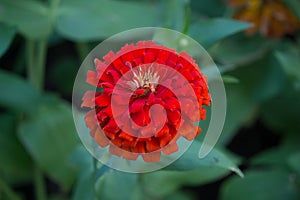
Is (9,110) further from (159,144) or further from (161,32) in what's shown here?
(159,144)

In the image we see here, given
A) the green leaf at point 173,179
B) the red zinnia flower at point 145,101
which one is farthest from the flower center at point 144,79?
the green leaf at point 173,179

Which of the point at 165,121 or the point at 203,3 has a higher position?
the point at 165,121

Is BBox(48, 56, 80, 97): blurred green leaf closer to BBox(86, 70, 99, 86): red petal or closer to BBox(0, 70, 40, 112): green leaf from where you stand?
BBox(0, 70, 40, 112): green leaf

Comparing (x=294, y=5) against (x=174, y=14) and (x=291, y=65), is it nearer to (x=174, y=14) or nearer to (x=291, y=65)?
(x=291, y=65)

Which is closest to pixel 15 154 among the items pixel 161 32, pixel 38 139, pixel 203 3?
pixel 38 139

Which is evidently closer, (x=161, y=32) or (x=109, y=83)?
(x=109, y=83)

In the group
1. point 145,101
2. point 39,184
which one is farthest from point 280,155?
point 145,101

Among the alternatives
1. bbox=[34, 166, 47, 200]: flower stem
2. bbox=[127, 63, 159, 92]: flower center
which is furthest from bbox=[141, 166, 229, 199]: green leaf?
bbox=[127, 63, 159, 92]: flower center
